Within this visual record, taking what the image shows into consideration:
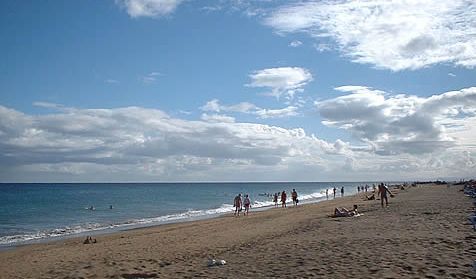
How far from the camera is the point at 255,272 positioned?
31.0 feet

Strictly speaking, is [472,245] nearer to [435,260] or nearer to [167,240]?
[435,260]

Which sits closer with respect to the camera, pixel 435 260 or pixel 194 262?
pixel 435 260

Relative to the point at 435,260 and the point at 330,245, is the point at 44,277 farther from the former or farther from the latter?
the point at 435,260

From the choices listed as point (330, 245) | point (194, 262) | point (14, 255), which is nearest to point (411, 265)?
point (330, 245)

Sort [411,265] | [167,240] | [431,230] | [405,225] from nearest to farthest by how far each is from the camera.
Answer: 1. [411,265]
2. [431,230]
3. [405,225]
4. [167,240]

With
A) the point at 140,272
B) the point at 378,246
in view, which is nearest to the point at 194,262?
the point at 140,272

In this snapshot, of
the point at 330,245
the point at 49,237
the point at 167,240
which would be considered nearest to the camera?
the point at 330,245

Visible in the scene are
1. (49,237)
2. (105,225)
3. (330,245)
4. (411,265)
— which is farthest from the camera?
(105,225)

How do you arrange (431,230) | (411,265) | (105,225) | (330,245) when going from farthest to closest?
(105,225) < (431,230) < (330,245) < (411,265)

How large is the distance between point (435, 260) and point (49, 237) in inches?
805

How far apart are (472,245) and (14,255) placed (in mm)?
14795

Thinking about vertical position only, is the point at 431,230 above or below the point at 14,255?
above

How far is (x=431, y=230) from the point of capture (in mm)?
13992

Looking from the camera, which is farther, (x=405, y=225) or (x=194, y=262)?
(x=405, y=225)
